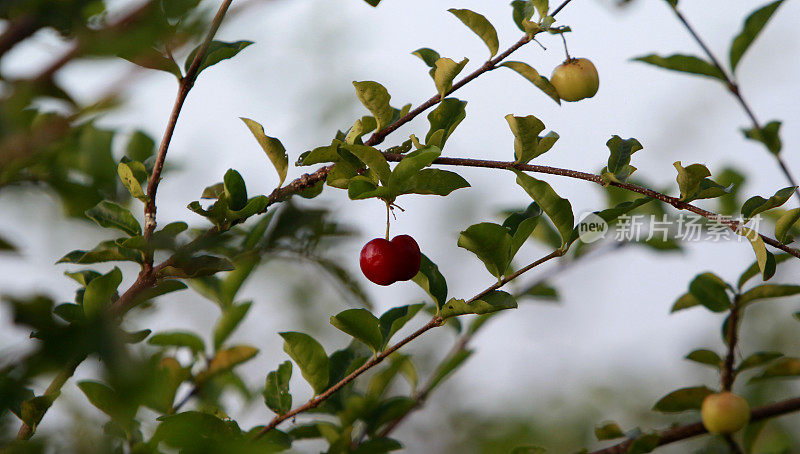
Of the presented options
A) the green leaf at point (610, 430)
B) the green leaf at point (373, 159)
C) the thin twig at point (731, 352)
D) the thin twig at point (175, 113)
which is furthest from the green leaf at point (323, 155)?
the thin twig at point (731, 352)

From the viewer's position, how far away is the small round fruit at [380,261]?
0.86m

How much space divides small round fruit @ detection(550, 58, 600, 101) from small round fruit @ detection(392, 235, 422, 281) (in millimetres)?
316

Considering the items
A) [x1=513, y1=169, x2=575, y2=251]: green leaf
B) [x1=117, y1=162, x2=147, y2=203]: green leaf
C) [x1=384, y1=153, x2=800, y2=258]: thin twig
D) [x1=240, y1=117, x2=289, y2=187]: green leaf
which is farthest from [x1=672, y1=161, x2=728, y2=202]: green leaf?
[x1=117, y1=162, x2=147, y2=203]: green leaf

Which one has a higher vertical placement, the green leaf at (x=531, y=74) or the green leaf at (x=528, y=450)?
the green leaf at (x=531, y=74)

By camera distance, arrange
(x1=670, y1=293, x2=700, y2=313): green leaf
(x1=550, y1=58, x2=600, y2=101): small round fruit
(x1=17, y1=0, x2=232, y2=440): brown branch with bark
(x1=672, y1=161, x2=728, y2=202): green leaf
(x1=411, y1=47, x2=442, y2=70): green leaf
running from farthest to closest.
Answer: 1. (x1=670, y1=293, x2=700, y2=313): green leaf
2. (x1=550, y1=58, x2=600, y2=101): small round fruit
3. (x1=411, y1=47, x2=442, y2=70): green leaf
4. (x1=672, y1=161, x2=728, y2=202): green leaf
5. (x1=17, y1=0, x2=232, y2=440): brown branch with bark

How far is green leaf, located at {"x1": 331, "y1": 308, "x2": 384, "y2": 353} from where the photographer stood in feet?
2.49

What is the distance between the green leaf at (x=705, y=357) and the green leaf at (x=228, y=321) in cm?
67

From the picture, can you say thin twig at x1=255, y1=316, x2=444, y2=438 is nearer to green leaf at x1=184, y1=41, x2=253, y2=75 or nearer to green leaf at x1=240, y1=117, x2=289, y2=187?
green leaf at x1=240, y1=117, x2=289, y2=187

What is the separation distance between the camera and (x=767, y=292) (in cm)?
103

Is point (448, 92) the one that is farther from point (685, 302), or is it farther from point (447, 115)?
point (685, 302)

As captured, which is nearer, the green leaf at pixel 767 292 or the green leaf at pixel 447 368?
the green leaf at pixel 767 292

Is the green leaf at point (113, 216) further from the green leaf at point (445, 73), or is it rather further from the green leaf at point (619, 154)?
the green leaf at point (619, 154)

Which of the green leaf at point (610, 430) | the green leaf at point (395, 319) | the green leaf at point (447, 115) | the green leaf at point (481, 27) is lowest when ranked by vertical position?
the green leaf at point (610, 430)

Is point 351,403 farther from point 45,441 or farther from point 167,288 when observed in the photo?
point 45,441
